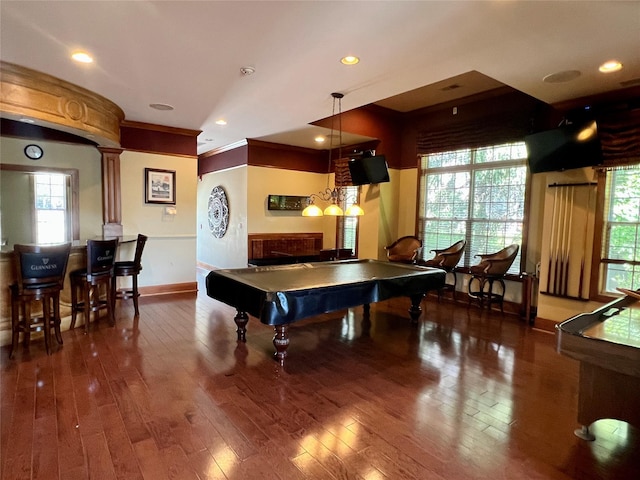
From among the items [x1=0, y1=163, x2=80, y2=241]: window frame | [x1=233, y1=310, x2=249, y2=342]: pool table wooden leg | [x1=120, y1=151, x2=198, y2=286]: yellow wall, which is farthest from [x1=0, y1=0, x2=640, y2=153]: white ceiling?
[x1=233, y1=310, x2=249, y2=342]: pool table wooden leg

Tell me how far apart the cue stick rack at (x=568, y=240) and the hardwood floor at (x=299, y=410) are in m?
0.87

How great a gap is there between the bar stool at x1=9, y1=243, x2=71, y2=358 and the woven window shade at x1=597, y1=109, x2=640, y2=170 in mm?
5908

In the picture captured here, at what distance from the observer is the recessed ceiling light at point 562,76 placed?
11.2 ft

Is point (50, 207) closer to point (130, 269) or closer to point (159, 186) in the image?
point (159, 186)

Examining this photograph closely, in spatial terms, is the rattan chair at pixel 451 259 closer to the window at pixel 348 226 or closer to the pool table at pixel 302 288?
the pool table at pixel 302 288

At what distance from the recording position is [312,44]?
9.82ft

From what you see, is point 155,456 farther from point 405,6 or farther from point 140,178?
point 140,178

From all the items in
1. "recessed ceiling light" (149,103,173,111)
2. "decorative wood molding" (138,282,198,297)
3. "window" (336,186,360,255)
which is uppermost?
"recessed ceiling light" (149,103,173,111)

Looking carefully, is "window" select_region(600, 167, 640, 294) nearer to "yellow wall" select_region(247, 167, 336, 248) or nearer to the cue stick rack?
the cue stick rack

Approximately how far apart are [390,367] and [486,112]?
442 centimetres

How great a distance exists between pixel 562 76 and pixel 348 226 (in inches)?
189

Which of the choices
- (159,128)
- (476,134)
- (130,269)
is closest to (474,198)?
(476,134)

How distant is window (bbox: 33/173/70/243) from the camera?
5.48m

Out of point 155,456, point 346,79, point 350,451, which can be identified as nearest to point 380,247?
point 346,79
